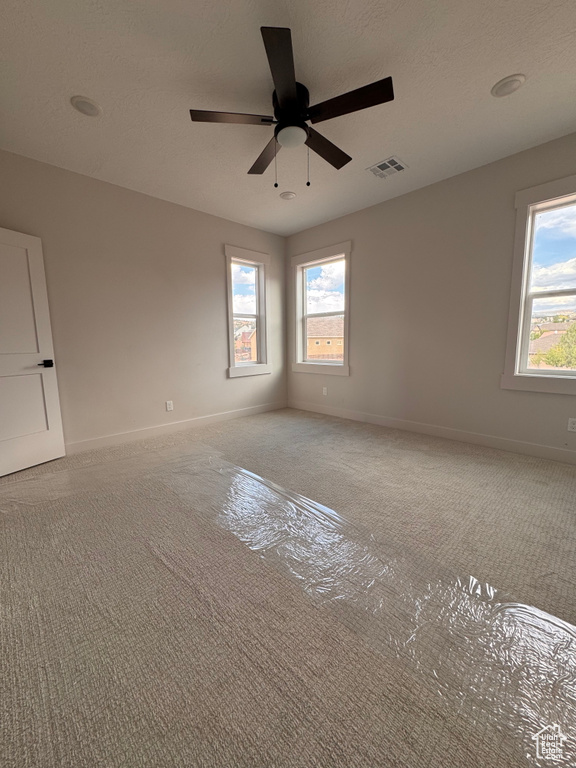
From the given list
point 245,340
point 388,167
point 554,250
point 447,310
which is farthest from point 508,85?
point 245,340

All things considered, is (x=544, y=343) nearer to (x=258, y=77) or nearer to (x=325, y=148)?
(x=325, y=148)

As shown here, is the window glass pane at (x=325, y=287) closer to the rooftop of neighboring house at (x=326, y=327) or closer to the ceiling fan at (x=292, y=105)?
the rooftop of neighboring house at (x=326, y=327)

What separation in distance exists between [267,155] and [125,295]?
6.91ft

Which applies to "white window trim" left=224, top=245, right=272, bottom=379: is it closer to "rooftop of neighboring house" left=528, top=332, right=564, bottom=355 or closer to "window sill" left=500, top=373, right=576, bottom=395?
"window sill" left=500, top=373, right=576, bottom=395

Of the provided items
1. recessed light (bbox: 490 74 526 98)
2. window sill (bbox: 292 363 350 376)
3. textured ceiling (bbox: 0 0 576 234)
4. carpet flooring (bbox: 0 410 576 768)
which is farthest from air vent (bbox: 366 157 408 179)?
carpet flooring (bbox: 0 410 576 768)

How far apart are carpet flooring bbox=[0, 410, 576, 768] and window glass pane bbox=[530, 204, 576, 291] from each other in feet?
5.51

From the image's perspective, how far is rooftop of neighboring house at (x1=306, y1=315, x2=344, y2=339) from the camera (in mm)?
4453

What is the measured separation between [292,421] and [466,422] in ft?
7.04

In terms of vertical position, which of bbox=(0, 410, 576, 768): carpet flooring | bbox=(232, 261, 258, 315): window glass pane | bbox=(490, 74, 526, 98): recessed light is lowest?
bbox=(0, 410, 576, 768): carpet flooring

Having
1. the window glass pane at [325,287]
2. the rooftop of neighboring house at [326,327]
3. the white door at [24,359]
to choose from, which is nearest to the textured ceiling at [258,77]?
the white door at [24,359]

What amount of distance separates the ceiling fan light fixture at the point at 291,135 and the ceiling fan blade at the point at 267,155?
0.08 metres

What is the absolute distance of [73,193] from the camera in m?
2.95

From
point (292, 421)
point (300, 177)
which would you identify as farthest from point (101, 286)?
point (292, 421)

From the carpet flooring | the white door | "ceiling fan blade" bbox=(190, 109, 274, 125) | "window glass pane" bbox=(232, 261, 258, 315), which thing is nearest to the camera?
the carpet flooring
